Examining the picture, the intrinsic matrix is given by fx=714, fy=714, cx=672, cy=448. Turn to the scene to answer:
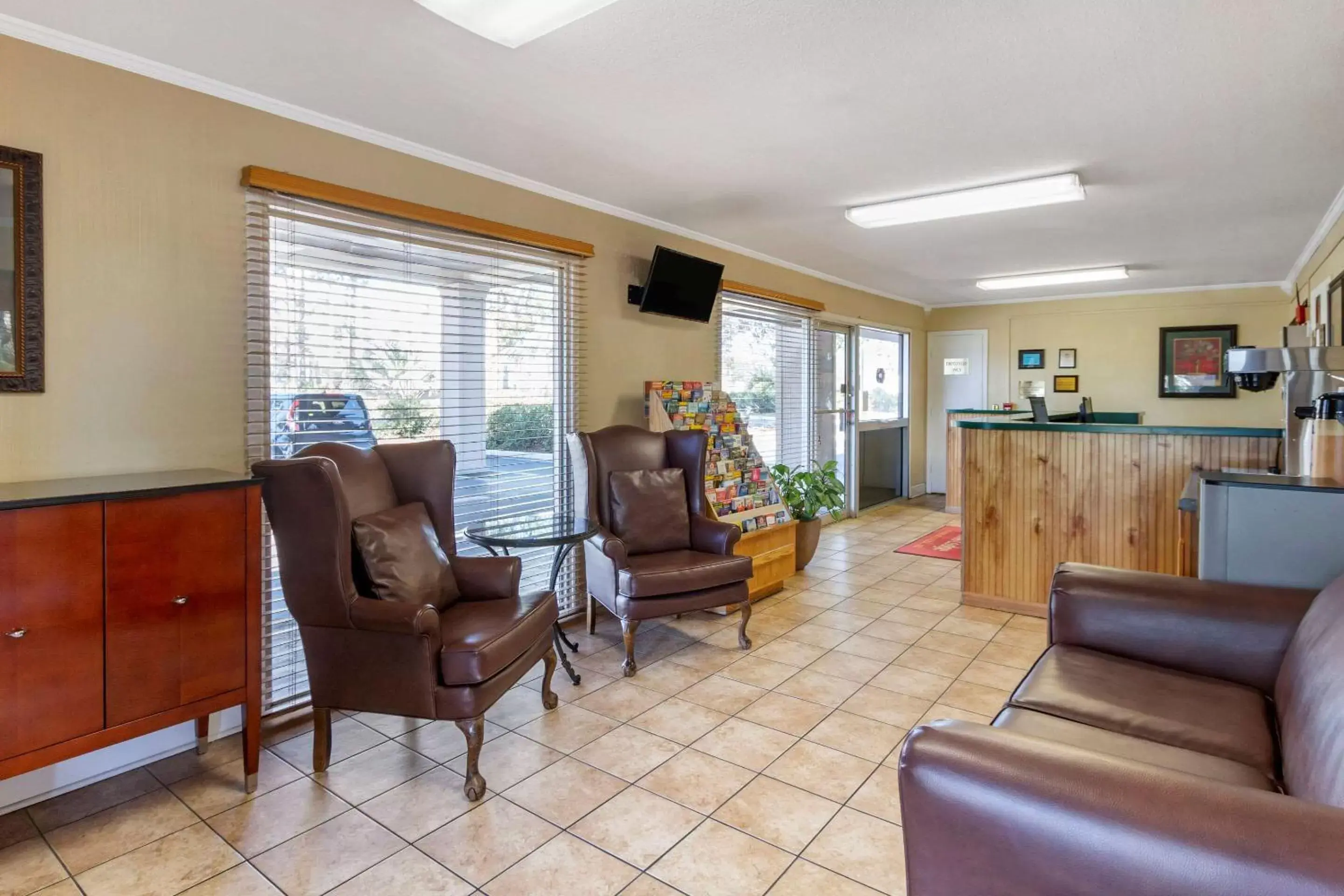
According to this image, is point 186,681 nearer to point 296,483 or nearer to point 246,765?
point 246,765

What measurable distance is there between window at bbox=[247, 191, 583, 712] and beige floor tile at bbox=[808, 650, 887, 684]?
4.77ft

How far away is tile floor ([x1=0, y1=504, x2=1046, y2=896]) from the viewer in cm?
192

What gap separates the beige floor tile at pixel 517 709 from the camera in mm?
2854

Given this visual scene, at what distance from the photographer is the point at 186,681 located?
2203mm

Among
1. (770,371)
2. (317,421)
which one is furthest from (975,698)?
(770,371)

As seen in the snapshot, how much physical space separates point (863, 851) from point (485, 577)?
1656 mm

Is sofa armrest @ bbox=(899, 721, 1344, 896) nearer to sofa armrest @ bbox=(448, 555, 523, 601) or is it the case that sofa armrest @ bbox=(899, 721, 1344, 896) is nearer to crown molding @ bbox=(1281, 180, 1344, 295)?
sofa armrest @ bbox=(448, 555, 523, 601)

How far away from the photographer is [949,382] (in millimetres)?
8688

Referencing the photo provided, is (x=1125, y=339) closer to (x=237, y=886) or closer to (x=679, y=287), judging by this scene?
(x=679, y=287)

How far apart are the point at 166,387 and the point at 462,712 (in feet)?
5.09

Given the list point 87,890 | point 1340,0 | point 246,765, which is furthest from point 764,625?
point 1340,0

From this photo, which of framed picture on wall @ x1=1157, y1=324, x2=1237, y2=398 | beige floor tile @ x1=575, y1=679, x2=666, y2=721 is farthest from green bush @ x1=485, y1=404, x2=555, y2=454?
framed picture on wall @ x1=1157, y1=324, x2=1237, y2=398

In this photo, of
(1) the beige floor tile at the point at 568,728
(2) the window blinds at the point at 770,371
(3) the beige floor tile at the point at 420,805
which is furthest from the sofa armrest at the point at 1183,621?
(2) the window blinds at the point at 770,371

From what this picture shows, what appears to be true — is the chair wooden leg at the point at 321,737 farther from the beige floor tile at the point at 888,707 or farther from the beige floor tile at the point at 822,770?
the beige floor tile at the point at 888,707
